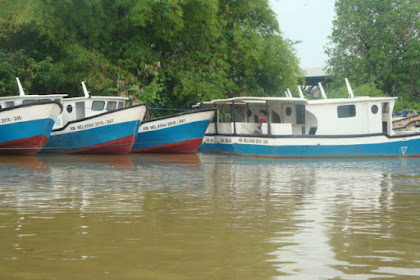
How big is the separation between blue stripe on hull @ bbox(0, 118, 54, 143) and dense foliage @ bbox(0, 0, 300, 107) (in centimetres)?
581

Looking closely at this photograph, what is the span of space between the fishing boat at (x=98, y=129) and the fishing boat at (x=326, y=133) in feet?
12.5

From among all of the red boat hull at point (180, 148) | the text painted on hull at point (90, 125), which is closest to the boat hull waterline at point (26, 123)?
the text painted on hull at point (90, 125)

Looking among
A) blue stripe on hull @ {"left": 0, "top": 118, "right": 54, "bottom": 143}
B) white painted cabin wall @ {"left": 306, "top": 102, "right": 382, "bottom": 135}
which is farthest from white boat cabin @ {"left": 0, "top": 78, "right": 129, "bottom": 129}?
white painted cabin wall @ {"left": 306, "top": 102, "right": 382, "bottom": 135}

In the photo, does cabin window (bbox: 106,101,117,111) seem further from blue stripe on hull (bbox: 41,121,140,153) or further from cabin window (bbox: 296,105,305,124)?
cabin window (bbox: 296,105,305,124)

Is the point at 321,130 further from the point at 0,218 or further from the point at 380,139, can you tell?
the point at 0,218

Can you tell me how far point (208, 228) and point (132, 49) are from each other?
2417 cm

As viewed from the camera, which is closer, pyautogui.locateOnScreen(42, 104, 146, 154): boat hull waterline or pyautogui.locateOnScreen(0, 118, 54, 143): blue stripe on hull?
pyautogui.locateOnScreen(0, 118, 54, 143): blue stripe on hull

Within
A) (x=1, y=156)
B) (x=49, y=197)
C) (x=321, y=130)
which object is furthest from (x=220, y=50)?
(x=49, y=197)

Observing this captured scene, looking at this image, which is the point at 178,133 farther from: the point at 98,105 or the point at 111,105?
the point at 98,105

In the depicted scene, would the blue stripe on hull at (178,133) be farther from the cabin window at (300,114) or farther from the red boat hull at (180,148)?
the cabin window at (300,114)

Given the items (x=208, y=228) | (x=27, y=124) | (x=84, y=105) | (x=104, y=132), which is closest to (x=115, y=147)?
(x=104, y=132)

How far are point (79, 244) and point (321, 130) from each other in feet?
58.3

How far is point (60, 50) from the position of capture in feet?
99.8

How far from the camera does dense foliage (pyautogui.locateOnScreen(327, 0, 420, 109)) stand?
158 ft
